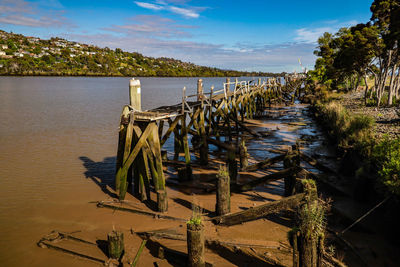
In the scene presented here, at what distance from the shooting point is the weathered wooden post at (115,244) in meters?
5.30

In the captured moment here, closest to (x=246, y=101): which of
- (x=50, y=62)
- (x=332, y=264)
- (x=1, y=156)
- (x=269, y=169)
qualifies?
(x=269, y=169)

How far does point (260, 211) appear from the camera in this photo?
5.52m

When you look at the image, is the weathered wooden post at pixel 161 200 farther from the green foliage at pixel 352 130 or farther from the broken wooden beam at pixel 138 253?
the green foliage at pixel 352 130

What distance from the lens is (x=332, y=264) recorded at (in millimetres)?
4805

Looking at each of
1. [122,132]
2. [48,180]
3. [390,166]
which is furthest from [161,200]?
[390,166]

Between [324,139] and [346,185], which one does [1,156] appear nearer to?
[346,185]

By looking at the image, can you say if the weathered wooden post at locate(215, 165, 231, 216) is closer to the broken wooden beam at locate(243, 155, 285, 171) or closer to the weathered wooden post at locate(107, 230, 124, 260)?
the weathered wooden post at locate(107, 230, 124, 260)

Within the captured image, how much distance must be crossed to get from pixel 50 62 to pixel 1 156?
4733 inches

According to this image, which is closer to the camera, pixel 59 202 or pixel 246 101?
pixel 59 202

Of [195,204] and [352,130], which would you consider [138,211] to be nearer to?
[195,204]

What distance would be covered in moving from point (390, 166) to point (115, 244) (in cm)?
595

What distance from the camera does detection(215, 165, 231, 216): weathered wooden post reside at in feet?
20.7

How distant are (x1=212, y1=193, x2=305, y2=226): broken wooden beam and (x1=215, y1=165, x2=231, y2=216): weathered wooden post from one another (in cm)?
22

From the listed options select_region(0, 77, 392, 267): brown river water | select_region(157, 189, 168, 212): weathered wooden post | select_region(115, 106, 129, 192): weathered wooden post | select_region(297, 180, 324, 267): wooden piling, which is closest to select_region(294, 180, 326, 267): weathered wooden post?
select_region(297, 180, 324, 267): wooden piling
